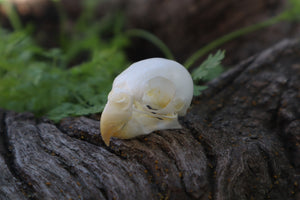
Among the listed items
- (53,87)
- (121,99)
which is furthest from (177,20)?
(121,99)

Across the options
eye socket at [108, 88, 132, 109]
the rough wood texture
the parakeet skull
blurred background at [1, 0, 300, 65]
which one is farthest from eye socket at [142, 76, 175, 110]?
blurred background at [1, 0, 300, 65]

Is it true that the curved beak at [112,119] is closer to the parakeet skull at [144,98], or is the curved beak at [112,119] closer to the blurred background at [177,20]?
the parakeet skull at [144,98]

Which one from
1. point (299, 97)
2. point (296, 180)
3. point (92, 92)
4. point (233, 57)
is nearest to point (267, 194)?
point (296, 180)

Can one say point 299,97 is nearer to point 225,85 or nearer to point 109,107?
point 225,85

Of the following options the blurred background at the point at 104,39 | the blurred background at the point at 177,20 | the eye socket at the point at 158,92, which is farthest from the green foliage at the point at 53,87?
the blurred background at the point at 177,20

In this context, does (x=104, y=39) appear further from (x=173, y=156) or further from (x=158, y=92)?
(x=173, y=156)

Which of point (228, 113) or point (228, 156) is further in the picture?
point (228, 113)
